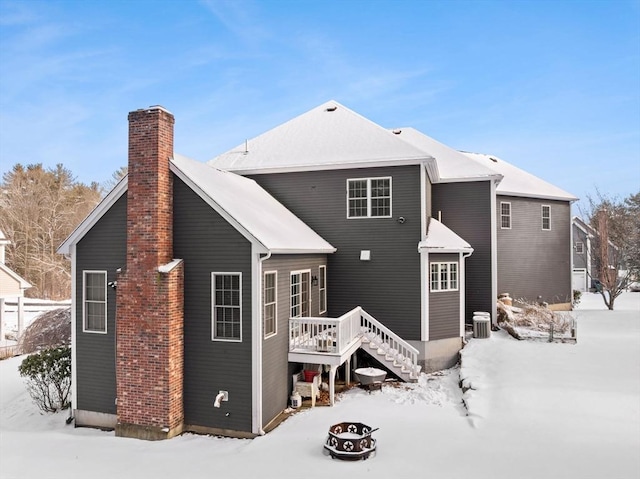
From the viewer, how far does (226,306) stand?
9.82 meters

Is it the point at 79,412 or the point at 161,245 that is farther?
the point at 79,412

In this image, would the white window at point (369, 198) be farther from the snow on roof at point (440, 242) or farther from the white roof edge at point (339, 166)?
the snow on roof at point (440, 242)

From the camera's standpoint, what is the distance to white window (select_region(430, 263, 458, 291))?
1402 centimetres

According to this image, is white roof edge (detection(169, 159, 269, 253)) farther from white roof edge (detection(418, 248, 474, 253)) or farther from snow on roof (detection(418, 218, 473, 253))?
snow on roof (detection(418, 218, 473, 253))

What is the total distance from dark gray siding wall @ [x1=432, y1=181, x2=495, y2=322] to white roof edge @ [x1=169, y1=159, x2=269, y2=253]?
10.3m

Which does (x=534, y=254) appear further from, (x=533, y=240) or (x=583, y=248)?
(x=583, y=248)

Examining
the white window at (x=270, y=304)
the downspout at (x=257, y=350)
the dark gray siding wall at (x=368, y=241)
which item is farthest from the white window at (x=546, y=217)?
the downspout at (x=257, y=350)

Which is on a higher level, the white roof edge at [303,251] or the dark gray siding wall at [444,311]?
the white roof edge at [303,251]

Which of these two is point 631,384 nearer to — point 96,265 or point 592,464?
point 592,464

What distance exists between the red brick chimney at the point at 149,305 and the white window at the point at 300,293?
10.4ft

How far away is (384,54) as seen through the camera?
20.5 meters

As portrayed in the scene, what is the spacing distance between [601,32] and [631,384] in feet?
47.5

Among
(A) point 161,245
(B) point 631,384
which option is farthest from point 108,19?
(B) point 631,384

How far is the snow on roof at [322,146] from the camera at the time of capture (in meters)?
14.2
